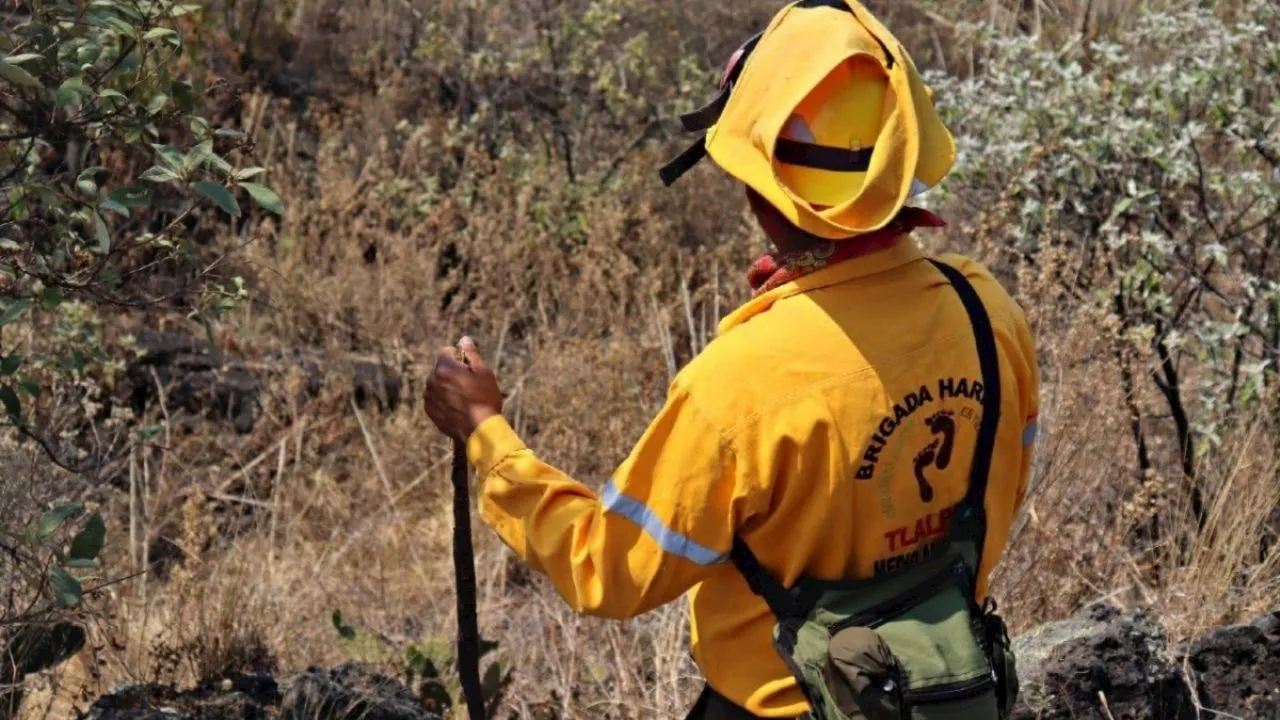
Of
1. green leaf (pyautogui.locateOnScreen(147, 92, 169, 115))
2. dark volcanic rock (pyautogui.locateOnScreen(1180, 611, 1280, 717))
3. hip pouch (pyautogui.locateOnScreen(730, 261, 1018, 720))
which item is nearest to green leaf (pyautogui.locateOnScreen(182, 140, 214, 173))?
green leaf (pyautogui.locateOnScreen(147, 92, 169, 115))

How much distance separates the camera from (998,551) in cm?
248

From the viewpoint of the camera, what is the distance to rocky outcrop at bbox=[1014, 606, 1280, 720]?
11.6 feet

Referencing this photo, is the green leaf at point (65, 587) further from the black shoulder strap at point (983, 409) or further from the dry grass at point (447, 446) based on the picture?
the black shoulder strap at point (983, 409)

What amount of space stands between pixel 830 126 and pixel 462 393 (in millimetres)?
668

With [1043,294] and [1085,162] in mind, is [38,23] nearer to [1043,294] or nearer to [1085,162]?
[1043,294]

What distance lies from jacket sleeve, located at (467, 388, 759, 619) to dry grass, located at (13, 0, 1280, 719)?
5.04 ft

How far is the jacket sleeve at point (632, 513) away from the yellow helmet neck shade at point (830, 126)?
Result: 31 centimetres

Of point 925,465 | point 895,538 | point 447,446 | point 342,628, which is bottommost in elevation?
point 447,446

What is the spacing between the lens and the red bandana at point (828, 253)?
7.28ft

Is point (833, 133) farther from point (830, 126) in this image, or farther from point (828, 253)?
point (828, 253)

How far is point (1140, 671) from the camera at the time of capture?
3.56 meters

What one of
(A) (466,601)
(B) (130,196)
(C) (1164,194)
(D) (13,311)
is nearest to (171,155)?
(B) (130,196)

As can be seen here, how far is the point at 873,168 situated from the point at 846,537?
50cm

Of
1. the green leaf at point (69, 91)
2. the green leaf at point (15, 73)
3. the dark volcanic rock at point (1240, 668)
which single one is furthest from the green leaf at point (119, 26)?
the dark volcanic rock at point (1240, 668)
